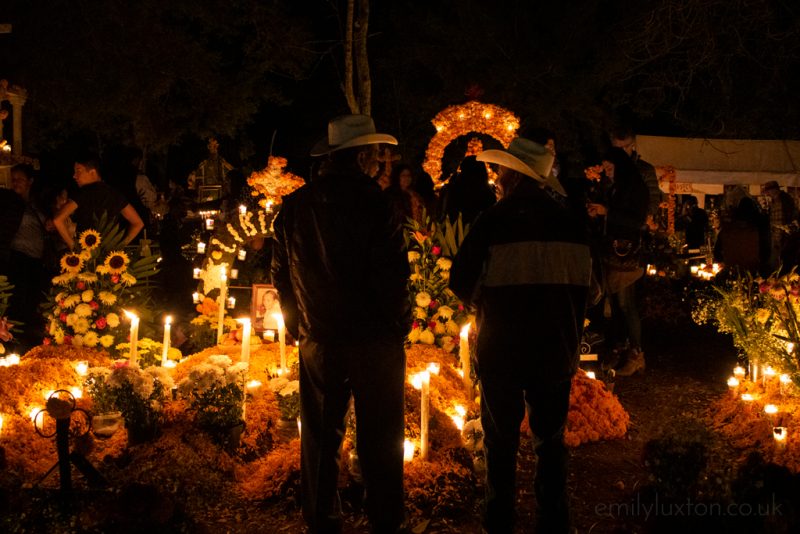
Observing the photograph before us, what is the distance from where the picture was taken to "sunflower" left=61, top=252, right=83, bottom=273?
6.73 metres

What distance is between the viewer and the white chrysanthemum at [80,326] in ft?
22.0

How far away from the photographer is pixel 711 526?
3305 mm

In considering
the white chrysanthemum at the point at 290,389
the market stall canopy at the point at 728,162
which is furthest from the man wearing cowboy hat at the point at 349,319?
the market stall canopy at the point at 728,162

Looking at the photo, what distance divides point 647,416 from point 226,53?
20.8 m

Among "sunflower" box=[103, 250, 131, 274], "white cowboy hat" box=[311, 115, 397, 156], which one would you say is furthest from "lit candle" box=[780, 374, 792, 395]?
"sunflower" box=[103, 250, 131, 274]

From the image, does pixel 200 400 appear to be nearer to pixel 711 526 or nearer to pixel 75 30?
pixel 711 526

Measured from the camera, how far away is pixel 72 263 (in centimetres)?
675

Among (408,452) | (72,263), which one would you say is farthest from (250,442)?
(72,263)

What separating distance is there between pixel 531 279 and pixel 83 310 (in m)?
4.51

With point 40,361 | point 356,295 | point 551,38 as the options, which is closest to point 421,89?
point 551,38

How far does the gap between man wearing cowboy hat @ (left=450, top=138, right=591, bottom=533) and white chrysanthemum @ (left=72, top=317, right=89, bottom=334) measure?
13.7ft

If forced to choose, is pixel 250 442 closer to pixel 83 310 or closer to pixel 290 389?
pixel 290 389

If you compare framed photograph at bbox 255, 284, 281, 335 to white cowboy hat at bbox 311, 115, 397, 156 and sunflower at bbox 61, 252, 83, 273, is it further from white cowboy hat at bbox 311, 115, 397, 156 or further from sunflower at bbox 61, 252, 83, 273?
white cowboy hat at bbox 311, 115, 397, 156

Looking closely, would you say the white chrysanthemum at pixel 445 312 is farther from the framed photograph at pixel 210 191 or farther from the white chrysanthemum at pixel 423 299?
the framed photograph at pixel 210 191
